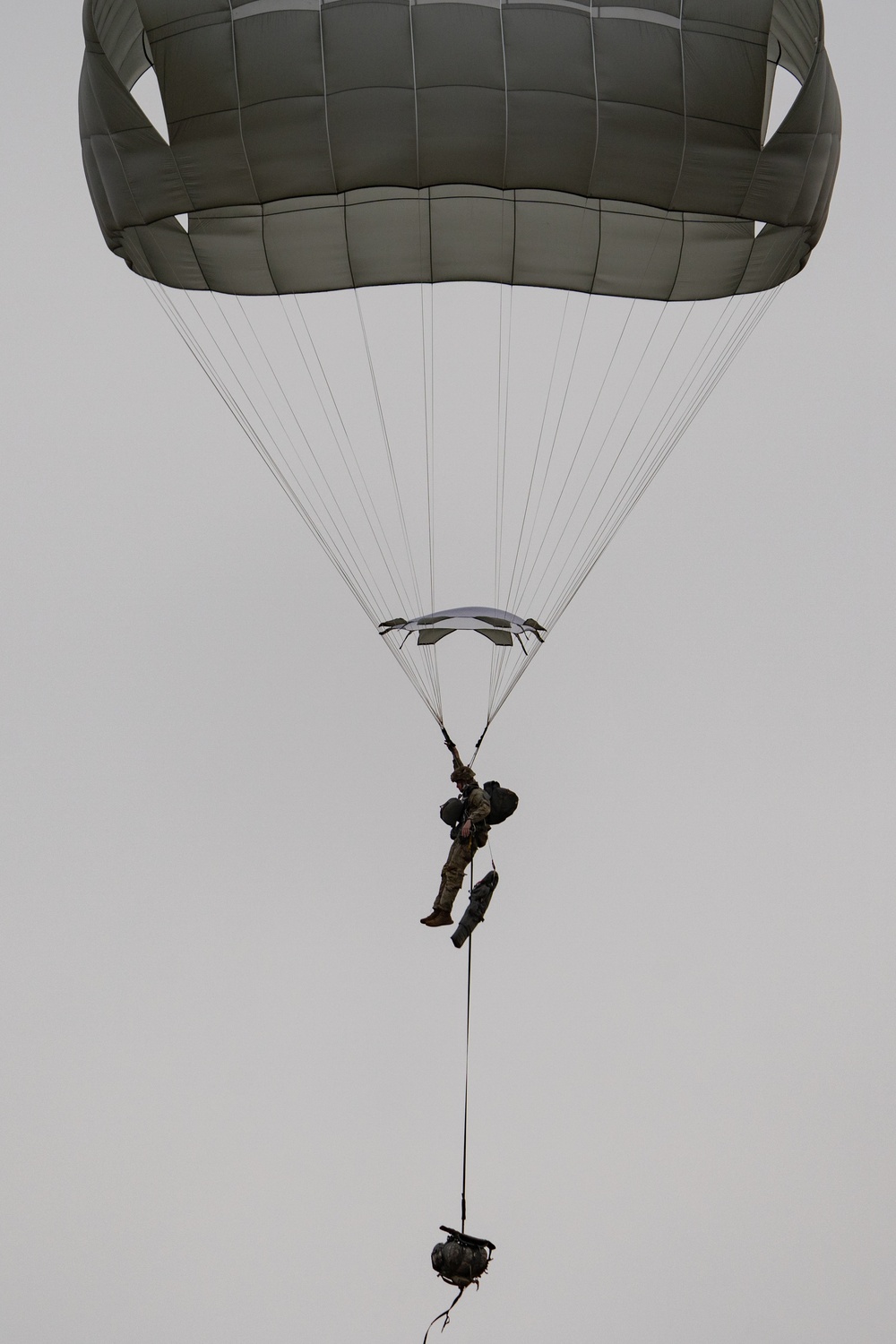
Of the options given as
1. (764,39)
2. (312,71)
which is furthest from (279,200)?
(764,39)

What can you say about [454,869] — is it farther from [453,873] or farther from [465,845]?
[465,845]

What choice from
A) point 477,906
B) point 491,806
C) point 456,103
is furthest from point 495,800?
point 456,103

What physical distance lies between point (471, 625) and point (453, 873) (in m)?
1.79

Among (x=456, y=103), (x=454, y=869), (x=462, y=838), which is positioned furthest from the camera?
(x=454, y=869)

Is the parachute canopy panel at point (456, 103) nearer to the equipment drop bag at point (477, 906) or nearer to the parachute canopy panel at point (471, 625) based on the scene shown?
the parachute canopy panel at point (471, 625)

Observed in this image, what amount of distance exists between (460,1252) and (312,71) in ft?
26.7

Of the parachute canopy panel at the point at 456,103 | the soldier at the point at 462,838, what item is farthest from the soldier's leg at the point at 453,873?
the parachute canopy panel at the point at 456,103

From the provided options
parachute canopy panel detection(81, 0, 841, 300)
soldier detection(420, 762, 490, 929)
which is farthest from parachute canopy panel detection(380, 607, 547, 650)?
parachute canopy panel detection(81, 0, 841, 300)

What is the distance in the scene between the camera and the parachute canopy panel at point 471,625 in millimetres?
13836

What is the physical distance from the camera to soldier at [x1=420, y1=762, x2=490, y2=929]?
1390cm

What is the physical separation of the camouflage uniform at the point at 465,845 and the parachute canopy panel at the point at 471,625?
1094 mm

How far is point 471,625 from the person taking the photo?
45.8 ft

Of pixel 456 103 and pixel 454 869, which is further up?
pixel 456 103

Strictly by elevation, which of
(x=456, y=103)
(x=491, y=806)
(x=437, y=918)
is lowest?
(x=437, y=918)
